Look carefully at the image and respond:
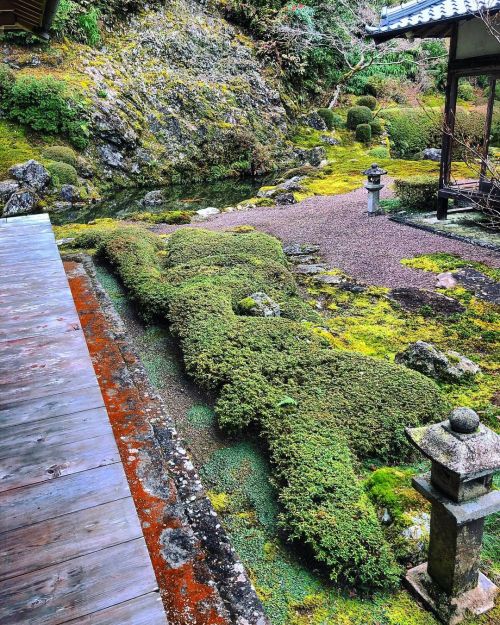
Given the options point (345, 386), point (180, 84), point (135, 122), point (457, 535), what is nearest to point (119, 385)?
point (345, 386)

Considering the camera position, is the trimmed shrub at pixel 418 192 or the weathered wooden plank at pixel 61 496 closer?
the weathered wooden plank at pixel 61 496

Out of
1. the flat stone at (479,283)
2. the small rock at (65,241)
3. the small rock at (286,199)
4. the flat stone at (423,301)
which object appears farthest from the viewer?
the small rock at (286,199)

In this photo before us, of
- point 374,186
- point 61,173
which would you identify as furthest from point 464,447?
point 61,173

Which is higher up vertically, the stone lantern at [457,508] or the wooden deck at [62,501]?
the wooden deck at [62,501]

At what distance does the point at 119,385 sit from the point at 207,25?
69.3 ft

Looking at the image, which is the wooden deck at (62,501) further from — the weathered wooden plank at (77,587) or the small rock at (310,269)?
the small rock at (310,269)

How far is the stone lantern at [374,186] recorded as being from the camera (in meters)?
10.4

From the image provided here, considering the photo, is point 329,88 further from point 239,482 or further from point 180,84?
point 239,482

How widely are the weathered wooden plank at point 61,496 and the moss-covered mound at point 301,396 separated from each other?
134cm

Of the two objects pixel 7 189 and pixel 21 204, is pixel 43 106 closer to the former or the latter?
pixel 7 189

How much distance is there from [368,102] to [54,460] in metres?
25.0

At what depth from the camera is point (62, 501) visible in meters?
1.87

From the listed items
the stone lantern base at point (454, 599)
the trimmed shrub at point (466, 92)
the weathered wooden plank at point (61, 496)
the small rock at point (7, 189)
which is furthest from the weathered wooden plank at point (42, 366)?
the trimmed shrub at point (466, 92)

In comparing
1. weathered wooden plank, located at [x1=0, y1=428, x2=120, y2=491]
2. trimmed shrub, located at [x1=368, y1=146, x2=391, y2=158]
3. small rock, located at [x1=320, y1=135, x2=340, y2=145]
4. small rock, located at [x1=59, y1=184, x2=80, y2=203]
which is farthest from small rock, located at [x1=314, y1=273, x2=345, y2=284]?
small rock, located at [x1=320, y1=135, x2=340, y2=145]
